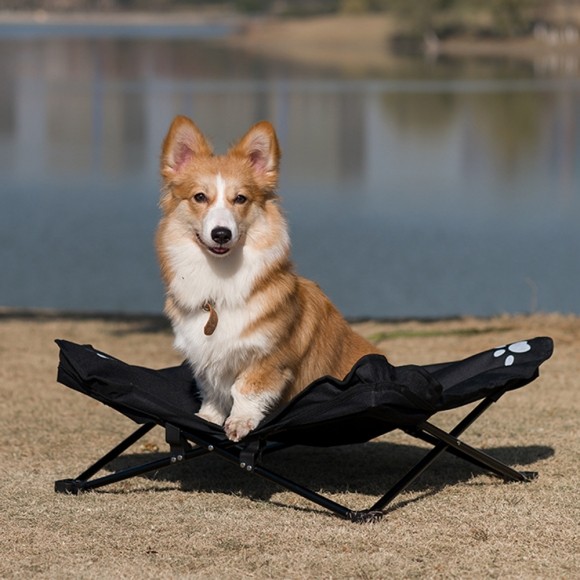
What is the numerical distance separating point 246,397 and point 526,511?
1.18 m

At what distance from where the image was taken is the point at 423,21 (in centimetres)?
7481

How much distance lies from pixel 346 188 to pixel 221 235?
1525 cm

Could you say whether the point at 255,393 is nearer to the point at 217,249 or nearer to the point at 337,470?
the point at 217,249

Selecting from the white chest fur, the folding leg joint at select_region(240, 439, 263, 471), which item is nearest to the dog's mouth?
the white chest fur

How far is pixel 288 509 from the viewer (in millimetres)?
4793

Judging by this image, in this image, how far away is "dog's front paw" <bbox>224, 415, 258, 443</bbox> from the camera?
4605 mm

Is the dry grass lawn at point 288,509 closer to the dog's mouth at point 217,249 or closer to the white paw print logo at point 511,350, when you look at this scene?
the white paw print logo at point 511,350

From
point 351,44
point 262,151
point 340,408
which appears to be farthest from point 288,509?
point 351,44

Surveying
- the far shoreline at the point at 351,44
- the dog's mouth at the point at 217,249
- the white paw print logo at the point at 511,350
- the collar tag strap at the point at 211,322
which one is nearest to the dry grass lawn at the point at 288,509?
the white paw print logo at the point at 511,350

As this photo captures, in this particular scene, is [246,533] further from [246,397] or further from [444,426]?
[444,426]

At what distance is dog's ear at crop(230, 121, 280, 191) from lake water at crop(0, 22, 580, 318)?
6985 mm

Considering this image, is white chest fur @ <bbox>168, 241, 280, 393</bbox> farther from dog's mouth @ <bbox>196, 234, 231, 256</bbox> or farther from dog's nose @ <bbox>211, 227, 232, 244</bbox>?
dog's nose @ <bbox>211, 227, 232, 244</bbox>

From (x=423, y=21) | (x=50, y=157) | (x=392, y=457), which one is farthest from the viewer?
(x=423, y=21)

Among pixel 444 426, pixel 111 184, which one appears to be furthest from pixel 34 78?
pixel 444 426
